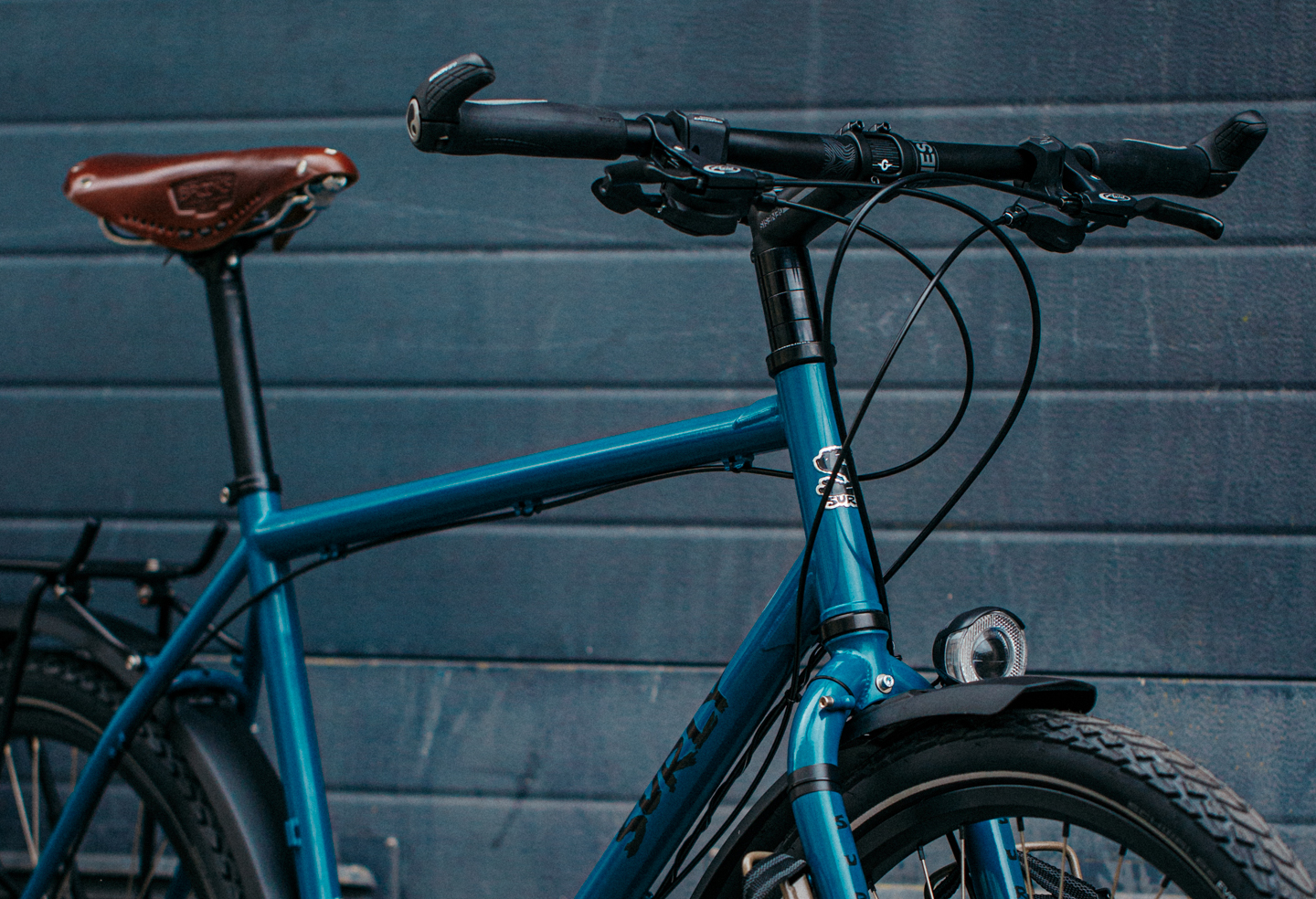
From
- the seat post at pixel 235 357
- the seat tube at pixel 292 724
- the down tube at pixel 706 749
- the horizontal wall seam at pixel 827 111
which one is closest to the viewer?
the down tube at pixel 706 749

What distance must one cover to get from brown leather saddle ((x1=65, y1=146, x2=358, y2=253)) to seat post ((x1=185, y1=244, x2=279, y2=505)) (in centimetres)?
4

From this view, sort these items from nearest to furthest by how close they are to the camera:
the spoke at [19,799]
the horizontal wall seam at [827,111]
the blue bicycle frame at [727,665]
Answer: the blue bicycle frame at [727,665]
the spoke at [19,799]
the horizontal wall seam at [827,111]

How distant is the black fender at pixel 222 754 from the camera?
4.42ft

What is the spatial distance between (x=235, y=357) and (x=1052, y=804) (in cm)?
134

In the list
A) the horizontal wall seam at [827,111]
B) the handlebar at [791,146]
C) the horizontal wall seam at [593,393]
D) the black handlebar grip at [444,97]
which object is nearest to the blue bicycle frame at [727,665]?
the handlebar at [791,146]

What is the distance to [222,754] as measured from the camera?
1.41 m

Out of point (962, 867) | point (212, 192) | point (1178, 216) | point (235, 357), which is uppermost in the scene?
point (212, 192)

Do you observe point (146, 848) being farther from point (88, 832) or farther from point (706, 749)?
point (706, 749)

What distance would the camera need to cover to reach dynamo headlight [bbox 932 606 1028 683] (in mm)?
958

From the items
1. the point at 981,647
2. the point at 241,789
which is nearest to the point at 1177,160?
the point at 981,647

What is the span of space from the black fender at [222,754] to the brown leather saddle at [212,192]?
2.19 feet

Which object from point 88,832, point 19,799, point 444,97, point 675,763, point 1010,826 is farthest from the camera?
point 88,832

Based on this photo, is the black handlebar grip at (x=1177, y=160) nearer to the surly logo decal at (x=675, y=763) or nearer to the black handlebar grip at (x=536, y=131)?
the black handlebar grip at (x=536, y=131)

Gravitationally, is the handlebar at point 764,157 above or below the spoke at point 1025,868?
above
